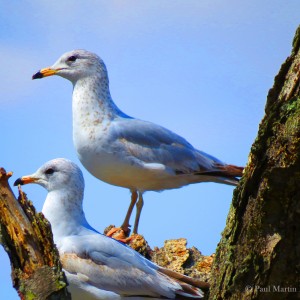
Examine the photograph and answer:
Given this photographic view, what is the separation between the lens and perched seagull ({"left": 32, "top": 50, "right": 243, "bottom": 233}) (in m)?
9.62

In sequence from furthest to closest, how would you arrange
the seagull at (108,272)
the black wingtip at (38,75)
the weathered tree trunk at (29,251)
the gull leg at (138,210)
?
the black wingtip at (38,75)
the gull leg at (138,210)
the seagull at (108,272)
the weathered tree trunk at (29,251)

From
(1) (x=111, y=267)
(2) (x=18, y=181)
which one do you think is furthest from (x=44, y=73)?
(1) (x=111, y=267)

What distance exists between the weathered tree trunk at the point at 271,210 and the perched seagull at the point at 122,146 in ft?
14.6

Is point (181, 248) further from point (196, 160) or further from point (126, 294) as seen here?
point (196, 160)

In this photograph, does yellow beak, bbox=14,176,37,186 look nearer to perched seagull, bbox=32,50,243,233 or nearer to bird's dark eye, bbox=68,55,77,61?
perched seagull, bbox=32,50,243,233

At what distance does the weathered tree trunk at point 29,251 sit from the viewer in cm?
491

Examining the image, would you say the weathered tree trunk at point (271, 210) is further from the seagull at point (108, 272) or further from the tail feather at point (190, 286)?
the seagull at point (108, 272)

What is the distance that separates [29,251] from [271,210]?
4.58 ft

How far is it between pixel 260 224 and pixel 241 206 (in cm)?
17

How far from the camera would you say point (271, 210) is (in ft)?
16.7

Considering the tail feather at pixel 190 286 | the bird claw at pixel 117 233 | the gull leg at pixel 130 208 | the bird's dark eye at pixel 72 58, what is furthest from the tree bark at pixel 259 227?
the bird's dark eye at pixel 72 58

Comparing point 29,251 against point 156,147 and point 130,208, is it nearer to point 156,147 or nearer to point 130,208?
point 156,147

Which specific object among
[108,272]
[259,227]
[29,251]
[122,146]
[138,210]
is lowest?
[29,251]

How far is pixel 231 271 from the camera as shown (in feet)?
17.2
